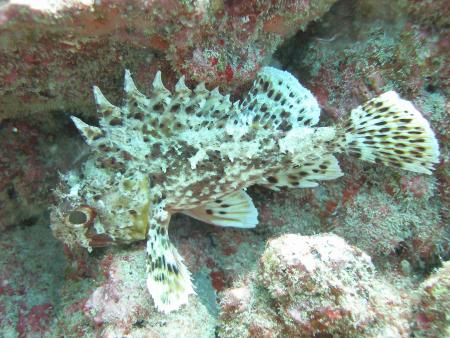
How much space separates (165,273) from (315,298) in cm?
154

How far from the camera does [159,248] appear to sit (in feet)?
12.6

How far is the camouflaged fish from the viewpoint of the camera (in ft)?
12.0

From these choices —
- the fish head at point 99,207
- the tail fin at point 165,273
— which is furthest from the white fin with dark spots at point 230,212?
the fish head at point 99,207

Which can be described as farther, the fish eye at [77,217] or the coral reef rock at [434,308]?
the fish eye at [77,217]

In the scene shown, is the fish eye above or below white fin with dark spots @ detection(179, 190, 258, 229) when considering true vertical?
above

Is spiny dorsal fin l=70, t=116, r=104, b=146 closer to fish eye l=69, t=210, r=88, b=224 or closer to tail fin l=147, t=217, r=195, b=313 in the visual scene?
fish eye l=69, t=210, r=88, b=224

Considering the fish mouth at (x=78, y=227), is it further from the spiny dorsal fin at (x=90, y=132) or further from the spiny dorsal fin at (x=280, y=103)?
the spiny dorsal fin at (x=280, y=103)

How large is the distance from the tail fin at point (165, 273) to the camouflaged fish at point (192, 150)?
0.01 metres

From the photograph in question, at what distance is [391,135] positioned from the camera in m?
3.69

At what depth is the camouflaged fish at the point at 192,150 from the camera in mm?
3652

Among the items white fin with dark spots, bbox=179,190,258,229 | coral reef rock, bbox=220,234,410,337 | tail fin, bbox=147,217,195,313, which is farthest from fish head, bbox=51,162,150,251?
coral reef rock, bbox=220,234,410,337

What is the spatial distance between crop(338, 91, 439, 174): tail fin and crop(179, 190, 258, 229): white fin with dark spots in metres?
1.23

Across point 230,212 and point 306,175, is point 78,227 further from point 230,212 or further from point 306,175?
point 306,175

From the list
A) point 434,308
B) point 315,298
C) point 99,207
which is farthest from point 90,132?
point 434,308
